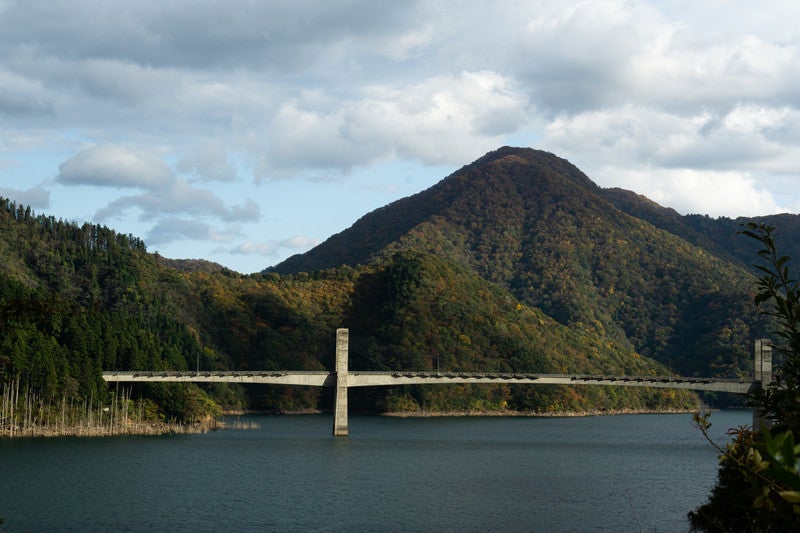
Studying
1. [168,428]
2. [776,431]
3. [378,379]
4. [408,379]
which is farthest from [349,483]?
[776,431]

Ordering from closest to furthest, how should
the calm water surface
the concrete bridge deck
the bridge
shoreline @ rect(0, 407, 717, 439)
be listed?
1. the calm water surface
2. shoreline @ rect(0, 407, 717, 439)
3. the bridge
4. the concrete bridge deck

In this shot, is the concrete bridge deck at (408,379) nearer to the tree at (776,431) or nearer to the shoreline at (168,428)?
the shoreline at (168,428)

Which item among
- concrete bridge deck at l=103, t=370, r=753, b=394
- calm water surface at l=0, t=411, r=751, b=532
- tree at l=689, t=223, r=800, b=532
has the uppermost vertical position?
tree at l=689, t=223, r=800, b=532

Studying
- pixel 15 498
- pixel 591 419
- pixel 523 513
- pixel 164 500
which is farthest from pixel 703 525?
pixel 591 419

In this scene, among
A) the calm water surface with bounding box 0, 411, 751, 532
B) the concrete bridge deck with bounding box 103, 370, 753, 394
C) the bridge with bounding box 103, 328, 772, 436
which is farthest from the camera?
the concrete bridge deck with bounding box 103, 370, 753, 394

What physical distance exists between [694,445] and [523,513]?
66040 millimetres

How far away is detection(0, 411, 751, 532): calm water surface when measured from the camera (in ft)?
191

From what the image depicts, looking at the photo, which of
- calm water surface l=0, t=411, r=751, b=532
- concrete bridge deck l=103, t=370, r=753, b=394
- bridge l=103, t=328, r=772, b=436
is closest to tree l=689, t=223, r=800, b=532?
calm water surface l=0, t=411, r=751, b=532

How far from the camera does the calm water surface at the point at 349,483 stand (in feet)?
191

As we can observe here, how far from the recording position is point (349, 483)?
253 feet

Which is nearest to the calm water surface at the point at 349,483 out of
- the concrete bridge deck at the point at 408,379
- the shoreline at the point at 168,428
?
the shoreline at the point at 168,428

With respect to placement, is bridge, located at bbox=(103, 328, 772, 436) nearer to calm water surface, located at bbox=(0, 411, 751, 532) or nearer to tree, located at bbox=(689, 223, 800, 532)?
calm water surface, located at bbox=(0, 411, 751, 532)

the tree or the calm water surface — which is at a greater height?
the tree

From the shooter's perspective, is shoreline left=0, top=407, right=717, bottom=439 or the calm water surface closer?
the calm water surface
